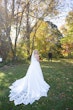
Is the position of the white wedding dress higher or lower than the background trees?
lower

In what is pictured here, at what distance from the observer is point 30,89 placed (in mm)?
11555

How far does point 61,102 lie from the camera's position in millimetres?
9875

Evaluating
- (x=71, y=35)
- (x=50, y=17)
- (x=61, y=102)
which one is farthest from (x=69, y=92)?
(x=50, y=17)

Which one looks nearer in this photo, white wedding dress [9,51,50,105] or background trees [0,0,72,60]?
white wedding dress [9,51,50,105]

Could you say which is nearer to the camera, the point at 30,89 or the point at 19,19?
the point at 30,89

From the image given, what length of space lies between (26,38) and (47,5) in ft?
25.2

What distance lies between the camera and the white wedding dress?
10.4 meters

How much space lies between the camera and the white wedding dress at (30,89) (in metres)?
10.4

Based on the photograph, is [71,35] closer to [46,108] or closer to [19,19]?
[19,19]

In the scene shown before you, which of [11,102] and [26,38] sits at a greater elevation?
[26,38]

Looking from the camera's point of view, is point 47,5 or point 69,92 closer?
point 69,92

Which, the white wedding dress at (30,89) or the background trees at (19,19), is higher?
the background trees at (19,19)

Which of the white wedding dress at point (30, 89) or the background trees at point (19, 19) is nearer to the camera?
the white wedding dress at point (30, 89)

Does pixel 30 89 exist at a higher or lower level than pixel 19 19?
lower
